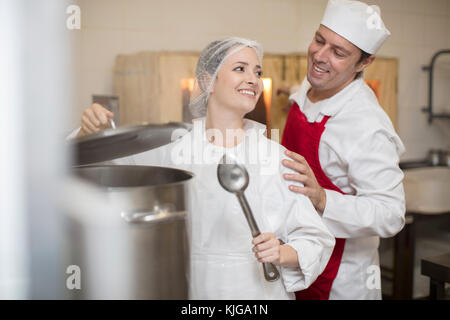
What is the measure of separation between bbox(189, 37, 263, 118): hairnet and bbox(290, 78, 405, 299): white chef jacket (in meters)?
0.15

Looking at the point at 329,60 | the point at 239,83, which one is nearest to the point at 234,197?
the point at 239,83

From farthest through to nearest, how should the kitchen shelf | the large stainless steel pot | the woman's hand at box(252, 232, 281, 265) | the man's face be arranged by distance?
the kitchen shelf < the man's face < the woman's hand at box(252, 232, 281, 265) < the large stainless steel pot

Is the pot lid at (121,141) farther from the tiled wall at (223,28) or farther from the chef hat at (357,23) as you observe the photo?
the chef hat at (357,23)

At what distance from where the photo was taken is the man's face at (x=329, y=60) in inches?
26.3

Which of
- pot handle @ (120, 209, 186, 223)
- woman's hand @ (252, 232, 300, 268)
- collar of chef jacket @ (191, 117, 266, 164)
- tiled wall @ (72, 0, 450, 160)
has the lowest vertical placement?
woman's hand @ (252, 232, 300, 268)

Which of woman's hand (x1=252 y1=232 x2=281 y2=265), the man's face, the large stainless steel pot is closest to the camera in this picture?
the large stainless steel pot

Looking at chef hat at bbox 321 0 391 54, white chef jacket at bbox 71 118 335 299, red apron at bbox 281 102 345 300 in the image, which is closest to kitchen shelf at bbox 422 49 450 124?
chef hat at bbox 321 0 391 54

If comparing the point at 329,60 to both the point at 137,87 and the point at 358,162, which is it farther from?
the point at 137,87

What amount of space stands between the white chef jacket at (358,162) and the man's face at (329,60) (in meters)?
0.02

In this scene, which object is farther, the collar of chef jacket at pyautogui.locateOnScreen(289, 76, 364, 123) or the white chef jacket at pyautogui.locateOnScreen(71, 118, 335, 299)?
the collar of chef jacket at pyautogui.locateOnScreen(289, 76, 364, 123)

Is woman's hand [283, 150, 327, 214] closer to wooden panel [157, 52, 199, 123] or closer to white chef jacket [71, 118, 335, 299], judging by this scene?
white chef jacket [71, 118, 335, 299]

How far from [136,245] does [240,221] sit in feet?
0.54

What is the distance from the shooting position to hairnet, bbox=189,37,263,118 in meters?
0.60

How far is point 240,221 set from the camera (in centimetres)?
58
